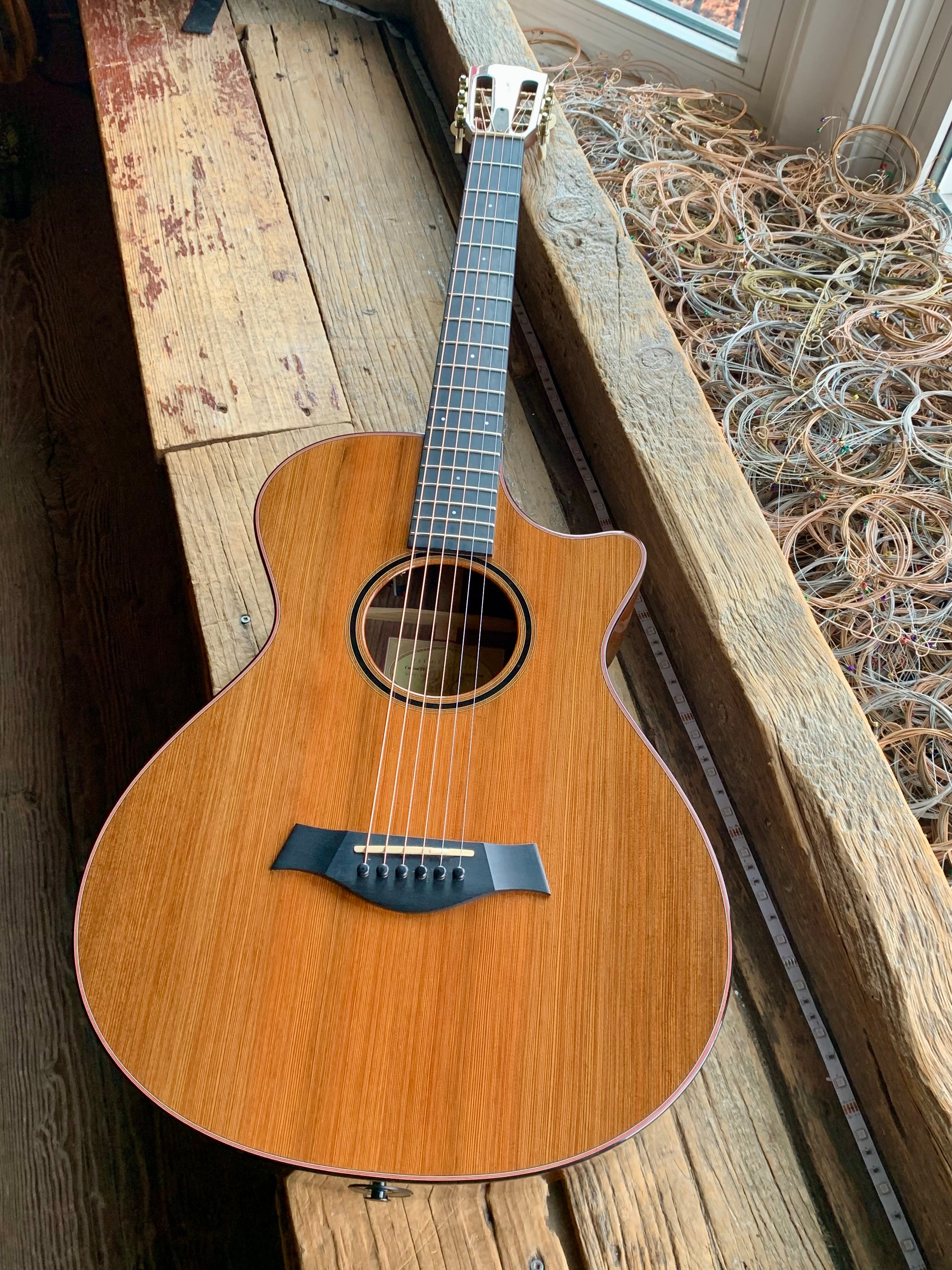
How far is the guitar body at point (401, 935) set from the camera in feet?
2.05

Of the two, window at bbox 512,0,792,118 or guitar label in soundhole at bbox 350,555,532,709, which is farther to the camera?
A: window at bbox 512,0,792,118

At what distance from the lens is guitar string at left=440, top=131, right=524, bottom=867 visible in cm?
74

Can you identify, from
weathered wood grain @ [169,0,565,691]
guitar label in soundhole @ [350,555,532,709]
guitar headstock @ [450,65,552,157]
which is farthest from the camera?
guitar headstock @ [450,65,552,157]

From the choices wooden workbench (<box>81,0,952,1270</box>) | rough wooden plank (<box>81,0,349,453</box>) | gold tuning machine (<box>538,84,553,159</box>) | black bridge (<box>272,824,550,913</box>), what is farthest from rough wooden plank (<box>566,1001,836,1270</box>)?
gold tuning machine (<box>538,84,553,159</box>)

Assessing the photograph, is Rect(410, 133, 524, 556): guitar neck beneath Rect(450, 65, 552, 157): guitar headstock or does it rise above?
beneath

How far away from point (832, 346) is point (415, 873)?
3.28 feet

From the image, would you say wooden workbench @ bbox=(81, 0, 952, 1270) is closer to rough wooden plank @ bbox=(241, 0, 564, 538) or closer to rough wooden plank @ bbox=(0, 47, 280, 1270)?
rough wooden plank @ bbox=(241, 0, 564, 538)

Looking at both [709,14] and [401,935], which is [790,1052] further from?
[709,14]

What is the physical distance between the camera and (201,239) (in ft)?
4.06

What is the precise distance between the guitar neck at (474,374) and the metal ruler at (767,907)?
0.72 ft

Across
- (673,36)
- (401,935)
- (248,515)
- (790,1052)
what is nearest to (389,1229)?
(401,935)

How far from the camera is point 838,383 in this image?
125cm

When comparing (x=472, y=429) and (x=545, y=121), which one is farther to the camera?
(x=545, y=121)

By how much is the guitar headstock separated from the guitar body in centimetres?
70
